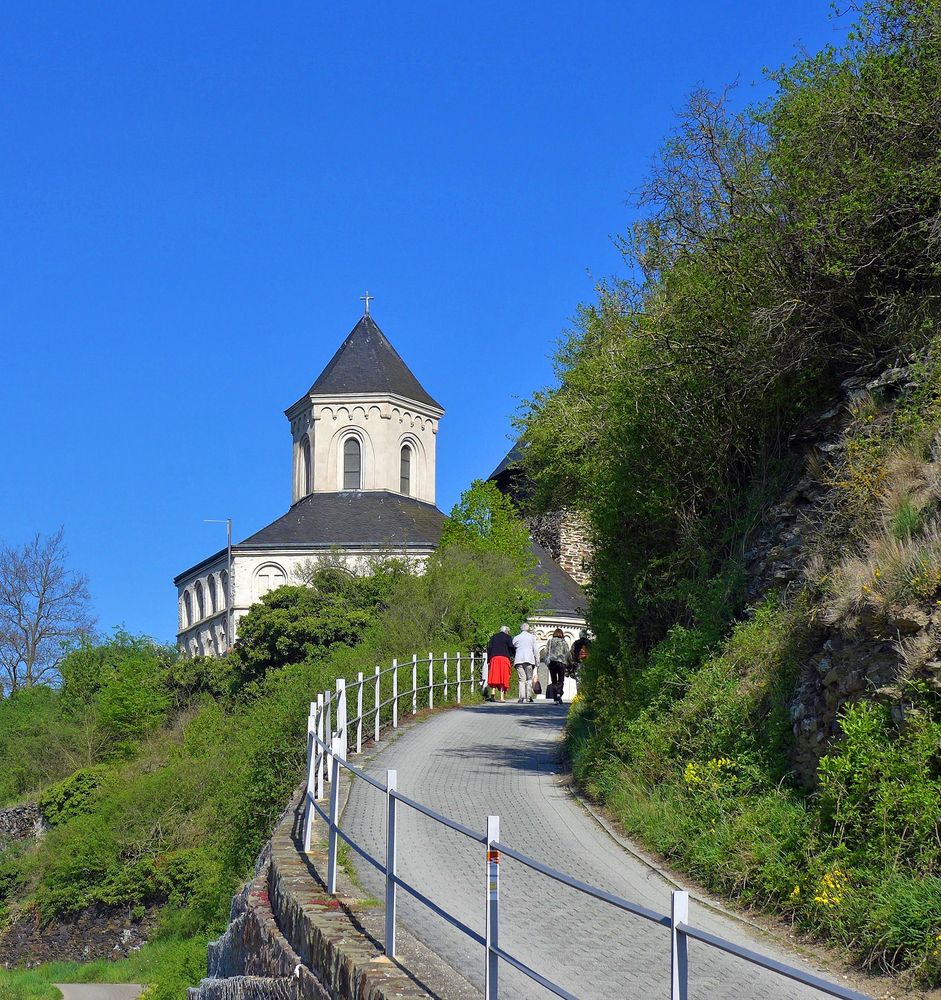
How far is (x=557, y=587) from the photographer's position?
204 feet

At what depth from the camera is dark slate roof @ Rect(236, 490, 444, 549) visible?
7188 cm

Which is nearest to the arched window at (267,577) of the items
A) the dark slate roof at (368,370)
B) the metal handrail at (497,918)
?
the dark slate roof at (368,370)

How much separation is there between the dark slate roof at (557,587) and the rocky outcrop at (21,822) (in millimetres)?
22440

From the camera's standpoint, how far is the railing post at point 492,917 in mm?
5664

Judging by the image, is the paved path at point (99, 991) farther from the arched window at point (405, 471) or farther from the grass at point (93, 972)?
the arched window at point (405, 471)

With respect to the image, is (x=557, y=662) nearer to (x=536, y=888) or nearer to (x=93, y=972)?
(x=93, y=972)

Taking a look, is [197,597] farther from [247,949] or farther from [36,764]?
[247,949]

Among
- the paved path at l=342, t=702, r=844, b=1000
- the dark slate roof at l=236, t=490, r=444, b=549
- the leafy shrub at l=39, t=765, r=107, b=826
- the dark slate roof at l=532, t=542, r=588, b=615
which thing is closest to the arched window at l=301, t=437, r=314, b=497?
the dark slate roof at l=236, t=490, r=444, b=549

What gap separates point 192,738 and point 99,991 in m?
10.3

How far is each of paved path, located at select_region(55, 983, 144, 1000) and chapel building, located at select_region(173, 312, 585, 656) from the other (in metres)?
33.8

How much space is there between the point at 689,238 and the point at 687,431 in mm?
2985

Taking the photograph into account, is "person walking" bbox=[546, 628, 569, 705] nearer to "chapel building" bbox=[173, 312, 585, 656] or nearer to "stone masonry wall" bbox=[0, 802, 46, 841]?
"stone masonry wall" bbox=[0, 802, 46, 841]

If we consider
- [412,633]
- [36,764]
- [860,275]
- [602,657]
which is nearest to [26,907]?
[36,764]

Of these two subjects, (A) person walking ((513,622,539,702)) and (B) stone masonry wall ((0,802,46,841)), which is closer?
(A) person walking ((513,622,539,702))
